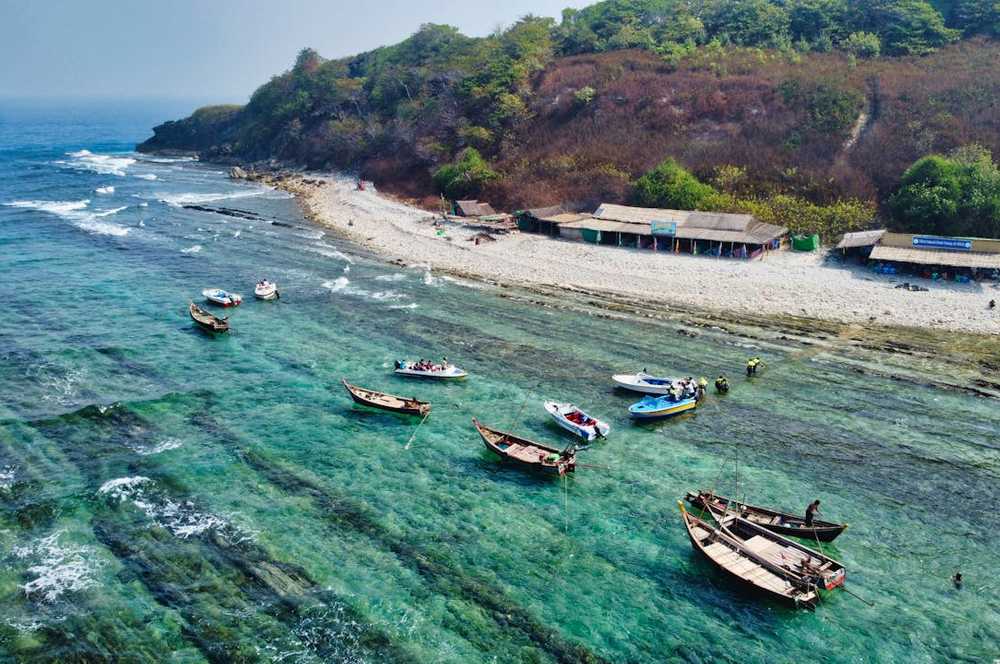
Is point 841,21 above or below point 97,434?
above

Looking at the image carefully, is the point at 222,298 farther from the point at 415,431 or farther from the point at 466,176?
the point at 466,176

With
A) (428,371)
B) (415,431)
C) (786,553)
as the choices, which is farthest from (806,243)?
(415,431)

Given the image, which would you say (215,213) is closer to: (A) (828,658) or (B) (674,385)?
(B) (674,385)

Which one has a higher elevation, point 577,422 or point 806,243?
point 806,243

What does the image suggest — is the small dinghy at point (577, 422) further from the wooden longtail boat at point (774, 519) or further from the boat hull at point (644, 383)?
the wooden longtail boat at point (774, 519)

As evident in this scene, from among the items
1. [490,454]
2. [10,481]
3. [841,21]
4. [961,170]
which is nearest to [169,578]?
[10,481]
